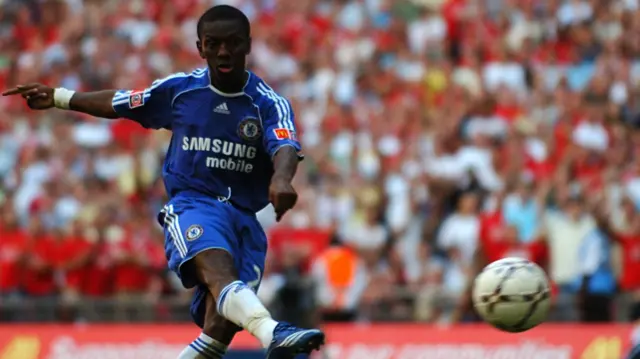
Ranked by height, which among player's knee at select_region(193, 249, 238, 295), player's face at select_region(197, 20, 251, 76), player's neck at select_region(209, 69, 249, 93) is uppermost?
player's face at select_region(197, 20, 251, 76)

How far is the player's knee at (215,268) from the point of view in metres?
8.74

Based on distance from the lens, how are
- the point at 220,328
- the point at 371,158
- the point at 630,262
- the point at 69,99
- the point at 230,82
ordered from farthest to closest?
the point at 371,158
the point at 630,262
the point at 69,99
the point at 230,82
the point at 220,328

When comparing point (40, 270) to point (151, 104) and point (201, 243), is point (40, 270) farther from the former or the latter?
point (201, 243)

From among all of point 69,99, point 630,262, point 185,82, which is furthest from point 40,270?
point 185,82

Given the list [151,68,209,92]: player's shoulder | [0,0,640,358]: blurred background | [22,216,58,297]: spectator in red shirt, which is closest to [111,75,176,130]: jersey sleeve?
[151,68,209,92]: player's shoulder

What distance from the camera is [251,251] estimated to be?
9344mm

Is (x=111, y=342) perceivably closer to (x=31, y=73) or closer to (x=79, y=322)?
(x=79, y=322)

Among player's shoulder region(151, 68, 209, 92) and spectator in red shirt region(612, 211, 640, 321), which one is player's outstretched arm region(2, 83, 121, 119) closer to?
player's shoulder region(151, 68, 209, 92)

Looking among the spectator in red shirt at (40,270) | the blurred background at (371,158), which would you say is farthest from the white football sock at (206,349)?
the spectator in red shirt at (40,270)

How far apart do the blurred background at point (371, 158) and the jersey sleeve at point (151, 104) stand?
5.38 metres

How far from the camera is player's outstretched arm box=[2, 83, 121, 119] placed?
962cm

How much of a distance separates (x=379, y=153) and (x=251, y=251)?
950cm

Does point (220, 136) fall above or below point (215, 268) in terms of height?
above

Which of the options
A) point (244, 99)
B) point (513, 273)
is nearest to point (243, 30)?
point (244, 99)
